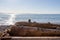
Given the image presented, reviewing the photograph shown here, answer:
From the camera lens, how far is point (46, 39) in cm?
480

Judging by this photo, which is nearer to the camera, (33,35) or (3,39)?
(3,39)

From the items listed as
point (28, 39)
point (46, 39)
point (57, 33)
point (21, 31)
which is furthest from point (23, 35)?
point (57, 33)

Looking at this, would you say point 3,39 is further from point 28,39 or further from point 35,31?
point 35,31

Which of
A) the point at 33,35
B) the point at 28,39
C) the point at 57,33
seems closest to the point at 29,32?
the point at 33,35

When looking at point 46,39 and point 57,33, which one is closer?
point 46,39

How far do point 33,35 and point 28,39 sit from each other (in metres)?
0.62

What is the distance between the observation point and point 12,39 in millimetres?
4723

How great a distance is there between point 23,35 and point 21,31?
0.67ft

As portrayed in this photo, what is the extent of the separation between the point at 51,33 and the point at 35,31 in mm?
670

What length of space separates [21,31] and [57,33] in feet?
4.92

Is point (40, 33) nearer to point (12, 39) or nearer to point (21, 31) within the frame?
point (21, 31)

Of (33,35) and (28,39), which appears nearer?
(28,39)

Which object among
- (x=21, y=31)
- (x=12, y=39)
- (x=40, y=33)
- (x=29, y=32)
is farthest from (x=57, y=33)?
(x=12, y=39)

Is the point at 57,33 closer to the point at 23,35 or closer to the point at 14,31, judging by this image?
the point at 23,35
